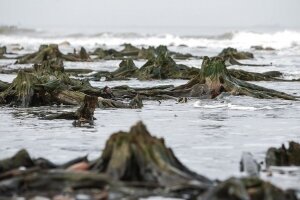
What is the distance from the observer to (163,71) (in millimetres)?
18859

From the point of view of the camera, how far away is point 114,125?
9766 millimetres

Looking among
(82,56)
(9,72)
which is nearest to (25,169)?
(9,72)

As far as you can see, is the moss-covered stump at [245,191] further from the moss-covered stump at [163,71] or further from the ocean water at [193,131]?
the moss-covered stump at [163,71]

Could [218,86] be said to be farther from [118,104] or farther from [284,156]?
[284,156]

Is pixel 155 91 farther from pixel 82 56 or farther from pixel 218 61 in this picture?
pixel 82 56

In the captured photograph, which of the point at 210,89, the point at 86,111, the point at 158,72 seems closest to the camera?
the point at 86,111

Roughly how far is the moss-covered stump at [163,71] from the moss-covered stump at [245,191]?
13298mm

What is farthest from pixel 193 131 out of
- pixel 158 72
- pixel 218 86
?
pixel 158 72

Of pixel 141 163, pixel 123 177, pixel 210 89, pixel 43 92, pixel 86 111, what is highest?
pixel 210 89

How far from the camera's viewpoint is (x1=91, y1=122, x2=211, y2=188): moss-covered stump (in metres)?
5.51

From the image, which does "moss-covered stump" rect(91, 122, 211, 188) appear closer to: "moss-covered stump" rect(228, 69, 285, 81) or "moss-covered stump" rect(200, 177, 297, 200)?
"moss-covered stump" rect(200, 177, 297, 200)

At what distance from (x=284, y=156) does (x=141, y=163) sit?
1914 mm

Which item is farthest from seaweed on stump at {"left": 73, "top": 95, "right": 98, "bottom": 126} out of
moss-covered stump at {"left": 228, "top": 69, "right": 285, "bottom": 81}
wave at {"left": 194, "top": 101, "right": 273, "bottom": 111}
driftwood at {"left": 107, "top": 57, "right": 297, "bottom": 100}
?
moss-covered stump at {"left": 228, "top": 69, "right": 285, "bottom": 81}

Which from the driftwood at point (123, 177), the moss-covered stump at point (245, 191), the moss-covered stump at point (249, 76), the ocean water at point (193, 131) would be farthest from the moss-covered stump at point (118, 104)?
the moss-covered stump at point (245, 191)
